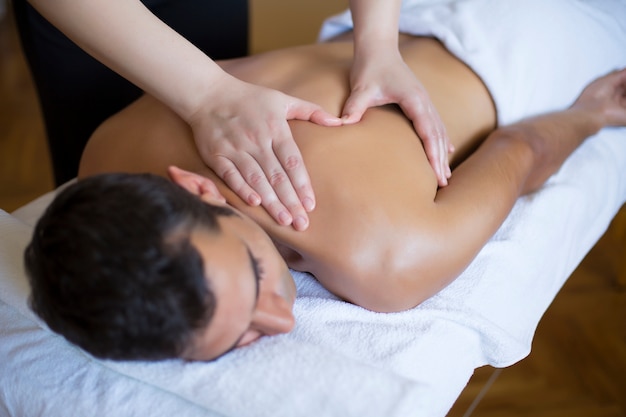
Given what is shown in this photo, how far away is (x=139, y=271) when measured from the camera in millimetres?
650

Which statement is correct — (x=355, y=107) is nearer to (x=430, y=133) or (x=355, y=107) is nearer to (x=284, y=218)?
(x=430, y=133)

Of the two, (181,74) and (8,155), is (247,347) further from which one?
(8,155)

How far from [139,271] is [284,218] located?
26 centimetres

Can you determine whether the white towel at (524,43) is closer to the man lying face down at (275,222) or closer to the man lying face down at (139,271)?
the man lying face down at (275,222)

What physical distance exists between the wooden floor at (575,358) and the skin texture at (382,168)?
61 cm

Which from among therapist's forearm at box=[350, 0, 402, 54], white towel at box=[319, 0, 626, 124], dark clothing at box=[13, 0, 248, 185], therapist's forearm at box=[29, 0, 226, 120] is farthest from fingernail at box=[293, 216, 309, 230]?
dark clothing at box=[13, 0, 248, 185]

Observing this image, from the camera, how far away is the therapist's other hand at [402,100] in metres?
0.99

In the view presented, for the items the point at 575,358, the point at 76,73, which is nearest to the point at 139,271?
the point at 76,73

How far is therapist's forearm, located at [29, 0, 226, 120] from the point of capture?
93 centimetres

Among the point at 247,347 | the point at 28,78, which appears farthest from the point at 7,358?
the point at 28,78

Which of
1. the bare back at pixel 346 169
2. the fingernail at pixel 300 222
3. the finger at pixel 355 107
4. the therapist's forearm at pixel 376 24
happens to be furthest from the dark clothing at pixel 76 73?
the fingernail at pixel 300 222

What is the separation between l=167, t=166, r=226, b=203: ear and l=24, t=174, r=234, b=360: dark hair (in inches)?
5.3

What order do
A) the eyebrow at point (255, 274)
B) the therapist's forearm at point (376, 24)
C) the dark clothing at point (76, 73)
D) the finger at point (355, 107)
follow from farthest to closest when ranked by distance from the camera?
1. the dark clothing at point (76, 73)
2. the therapist's forearm at point (376, 24)
3. the finger at point (355, 107)
4. the eyebrow at point (255, 274)

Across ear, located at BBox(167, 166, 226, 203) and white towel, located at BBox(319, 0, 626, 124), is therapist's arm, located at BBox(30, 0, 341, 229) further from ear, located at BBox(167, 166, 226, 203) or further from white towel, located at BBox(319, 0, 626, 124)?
white towel, located at BBox(319, 0, 626, 124)
